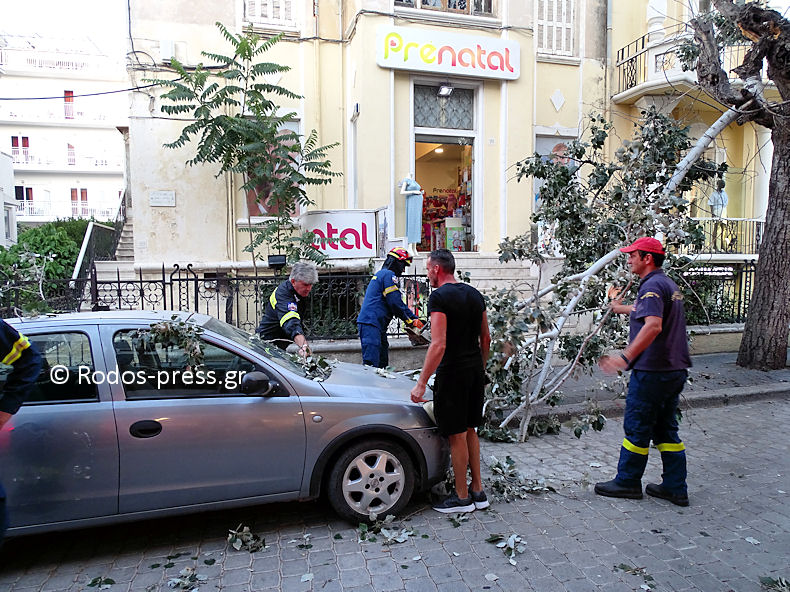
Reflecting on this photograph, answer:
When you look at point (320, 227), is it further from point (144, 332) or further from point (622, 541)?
point (622, 541)

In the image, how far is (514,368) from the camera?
5.61 metres

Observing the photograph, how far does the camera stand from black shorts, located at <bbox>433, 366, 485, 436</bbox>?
12.6 ft

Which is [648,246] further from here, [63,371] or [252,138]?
[252,138]

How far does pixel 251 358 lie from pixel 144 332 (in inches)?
27.7

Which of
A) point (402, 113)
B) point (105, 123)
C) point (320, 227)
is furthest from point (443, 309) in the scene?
point (105, 123)

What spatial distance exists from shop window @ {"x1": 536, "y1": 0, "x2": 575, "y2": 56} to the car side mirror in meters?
12.1

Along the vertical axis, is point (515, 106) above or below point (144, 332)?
above

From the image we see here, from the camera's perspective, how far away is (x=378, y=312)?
246 inches

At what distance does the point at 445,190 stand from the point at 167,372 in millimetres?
11695

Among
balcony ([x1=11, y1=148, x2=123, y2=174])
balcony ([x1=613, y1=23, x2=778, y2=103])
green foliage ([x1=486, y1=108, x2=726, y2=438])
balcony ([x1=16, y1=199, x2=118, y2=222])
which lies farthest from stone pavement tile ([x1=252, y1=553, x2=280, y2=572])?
balcony ([x1=11, y1=148, x2=123, y2=174])

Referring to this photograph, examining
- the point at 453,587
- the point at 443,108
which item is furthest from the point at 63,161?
the point at 453,587

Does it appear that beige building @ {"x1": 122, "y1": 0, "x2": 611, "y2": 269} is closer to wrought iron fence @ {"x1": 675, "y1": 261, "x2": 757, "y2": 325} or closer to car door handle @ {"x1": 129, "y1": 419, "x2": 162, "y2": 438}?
wrought iron fence @ {"x1": 675, "y1": 261, "x2": 757, "y2": 325}

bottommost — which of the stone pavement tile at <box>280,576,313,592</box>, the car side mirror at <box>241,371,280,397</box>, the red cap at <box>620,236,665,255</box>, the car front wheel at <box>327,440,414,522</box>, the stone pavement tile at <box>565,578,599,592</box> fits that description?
the stone pavement tile at <box>280,576,313,592</box>

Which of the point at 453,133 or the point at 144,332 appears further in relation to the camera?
the point at 453,133
